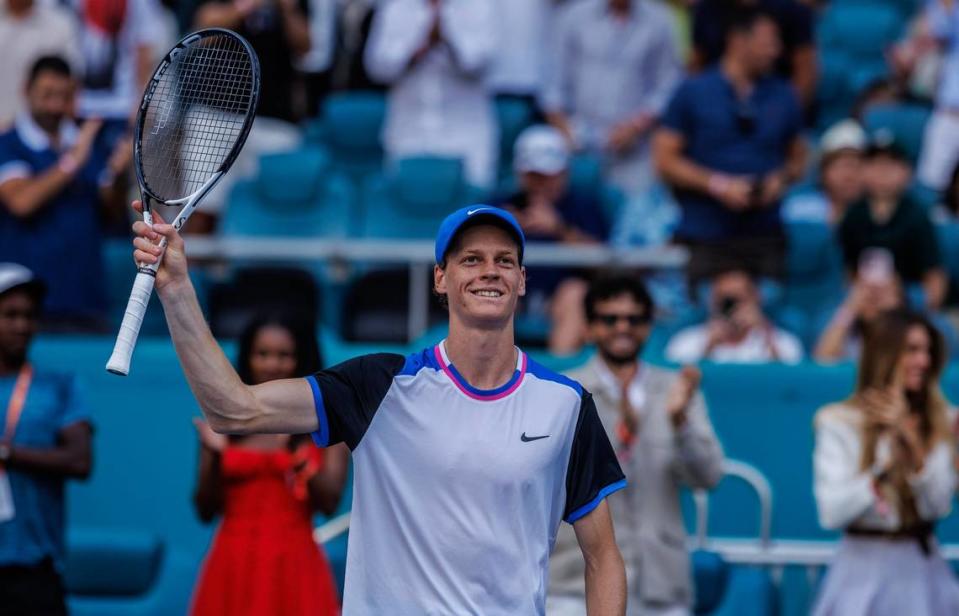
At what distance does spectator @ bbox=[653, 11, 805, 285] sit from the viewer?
9.85 metres

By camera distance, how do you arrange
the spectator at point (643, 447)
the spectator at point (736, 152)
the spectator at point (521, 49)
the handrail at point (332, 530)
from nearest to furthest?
the spectator at point (643, 447) < the handrail at point (332, 530) < the spectator at point (736, 152) < the spectator at point (521, 49)

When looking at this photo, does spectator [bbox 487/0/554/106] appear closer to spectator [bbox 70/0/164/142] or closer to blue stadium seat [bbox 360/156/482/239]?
blue stadium seat [bbox 360/156/482/239]

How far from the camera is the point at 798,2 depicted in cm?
1159

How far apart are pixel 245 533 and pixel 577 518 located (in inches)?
104

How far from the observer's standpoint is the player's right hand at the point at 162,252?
413 cm

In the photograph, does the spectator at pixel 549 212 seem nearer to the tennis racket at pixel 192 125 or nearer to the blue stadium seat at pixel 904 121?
the blue stadium seat at pixel 904 121

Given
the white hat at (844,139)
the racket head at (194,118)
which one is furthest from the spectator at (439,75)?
the racket head at (194,118)

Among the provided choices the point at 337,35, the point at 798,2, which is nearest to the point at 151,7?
the point at 337,35

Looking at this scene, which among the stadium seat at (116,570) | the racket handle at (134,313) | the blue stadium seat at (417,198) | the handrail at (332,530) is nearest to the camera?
the racket handle at (134,313)

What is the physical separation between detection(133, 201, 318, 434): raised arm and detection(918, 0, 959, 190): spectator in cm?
813

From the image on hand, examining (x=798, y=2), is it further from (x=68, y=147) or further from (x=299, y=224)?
→ (x=68, y=147)

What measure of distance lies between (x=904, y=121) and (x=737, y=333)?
4.02 m

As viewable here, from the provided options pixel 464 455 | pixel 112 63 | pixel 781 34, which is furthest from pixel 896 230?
pixel 464 455

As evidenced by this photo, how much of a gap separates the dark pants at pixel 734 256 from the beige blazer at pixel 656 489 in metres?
2.81
